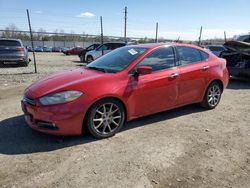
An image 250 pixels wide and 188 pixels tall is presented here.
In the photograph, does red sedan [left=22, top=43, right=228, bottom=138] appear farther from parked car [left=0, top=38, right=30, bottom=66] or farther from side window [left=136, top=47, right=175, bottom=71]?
parked car [left=0, top=38, right=30, bottom=66]

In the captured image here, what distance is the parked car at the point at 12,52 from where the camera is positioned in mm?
13203

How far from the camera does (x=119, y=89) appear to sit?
4.35 metres

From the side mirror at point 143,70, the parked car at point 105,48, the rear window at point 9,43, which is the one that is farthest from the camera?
the parked car at point 105,48

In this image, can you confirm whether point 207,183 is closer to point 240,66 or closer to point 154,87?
point 154,87

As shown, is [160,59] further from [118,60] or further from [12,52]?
[12,52]

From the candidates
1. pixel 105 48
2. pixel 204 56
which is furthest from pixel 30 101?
pixel 105 48

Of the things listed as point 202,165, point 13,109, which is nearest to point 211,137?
point 202,165

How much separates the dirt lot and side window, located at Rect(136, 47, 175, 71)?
1.09m

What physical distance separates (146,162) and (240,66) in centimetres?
746

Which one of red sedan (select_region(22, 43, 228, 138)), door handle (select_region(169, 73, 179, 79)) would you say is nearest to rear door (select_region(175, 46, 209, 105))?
red sedan (select_region(22, 43, 228, 138))

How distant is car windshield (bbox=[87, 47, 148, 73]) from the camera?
15.6 ft

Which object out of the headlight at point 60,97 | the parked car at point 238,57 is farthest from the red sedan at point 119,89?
the parked car at point 238,57

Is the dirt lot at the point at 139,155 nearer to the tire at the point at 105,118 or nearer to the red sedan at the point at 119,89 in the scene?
the tire at the point at 105,118

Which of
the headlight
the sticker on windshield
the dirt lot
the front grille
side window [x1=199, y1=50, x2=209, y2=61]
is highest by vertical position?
the sticker on windshield
